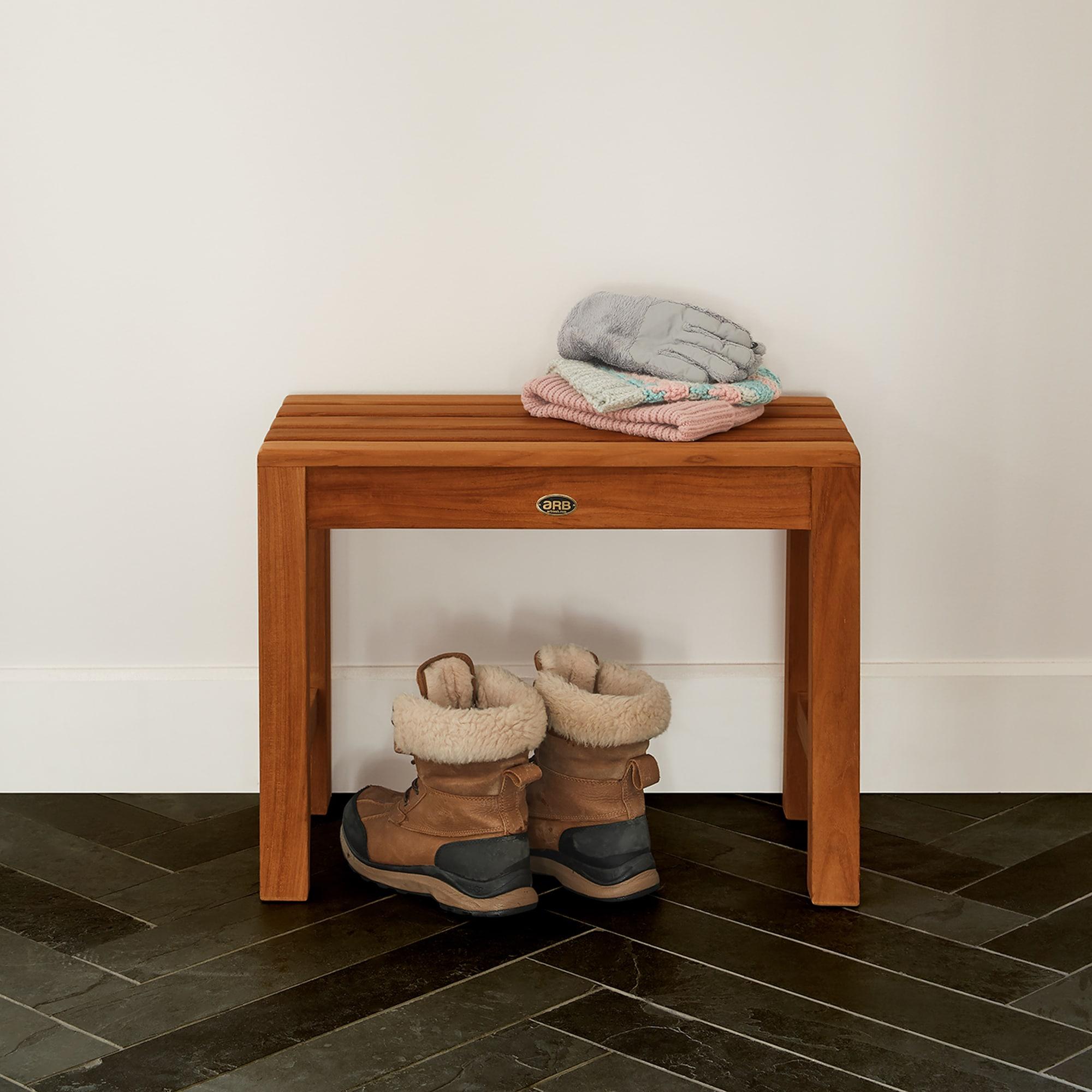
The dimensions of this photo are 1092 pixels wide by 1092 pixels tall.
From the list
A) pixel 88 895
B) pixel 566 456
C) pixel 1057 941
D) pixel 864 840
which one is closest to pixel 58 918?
pixel 88 895

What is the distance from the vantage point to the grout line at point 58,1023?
1253mm

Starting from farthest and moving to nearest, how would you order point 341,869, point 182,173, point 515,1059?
point 182,173 → point 341,869 → point 515,1059

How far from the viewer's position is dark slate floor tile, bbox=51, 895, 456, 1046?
1.30m

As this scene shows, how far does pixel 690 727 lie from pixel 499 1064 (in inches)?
28.7

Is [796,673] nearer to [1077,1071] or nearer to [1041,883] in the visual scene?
[1041,883]

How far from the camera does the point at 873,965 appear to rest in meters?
1.42

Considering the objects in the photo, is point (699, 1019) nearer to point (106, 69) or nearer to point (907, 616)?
point (907, 616)

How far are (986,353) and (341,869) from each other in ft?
3.59

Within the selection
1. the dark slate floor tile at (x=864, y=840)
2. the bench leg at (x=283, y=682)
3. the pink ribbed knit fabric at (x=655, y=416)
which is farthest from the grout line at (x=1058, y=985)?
the bench leg at (x=283, y=682)

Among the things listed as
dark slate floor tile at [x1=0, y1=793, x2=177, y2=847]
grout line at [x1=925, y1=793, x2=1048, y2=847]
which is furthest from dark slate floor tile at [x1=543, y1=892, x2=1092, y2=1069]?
dark slate floor tile at [x1=0, y1=793, x2=177, y2=847]

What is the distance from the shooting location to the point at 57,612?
1.87 metres

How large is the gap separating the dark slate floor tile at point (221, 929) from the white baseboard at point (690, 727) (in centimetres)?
32

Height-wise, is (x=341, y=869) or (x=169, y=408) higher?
(x=169, y=408)

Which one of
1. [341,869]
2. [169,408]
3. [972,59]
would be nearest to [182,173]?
[169,408]
